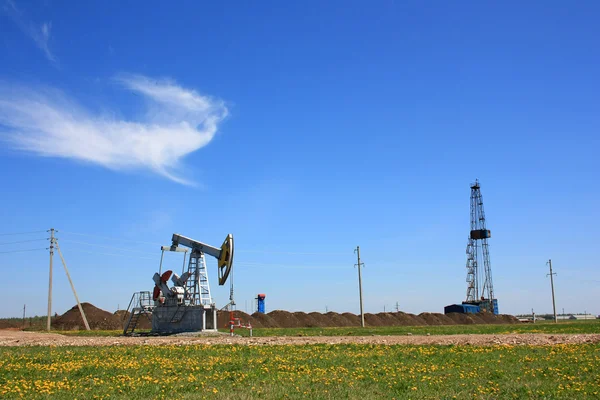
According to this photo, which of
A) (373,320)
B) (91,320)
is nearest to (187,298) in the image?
(91,320)

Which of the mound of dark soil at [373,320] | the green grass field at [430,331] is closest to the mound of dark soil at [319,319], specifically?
the mound of dark soil at [373,320]

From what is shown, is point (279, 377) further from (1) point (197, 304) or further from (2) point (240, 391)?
(1) point (197, 304)

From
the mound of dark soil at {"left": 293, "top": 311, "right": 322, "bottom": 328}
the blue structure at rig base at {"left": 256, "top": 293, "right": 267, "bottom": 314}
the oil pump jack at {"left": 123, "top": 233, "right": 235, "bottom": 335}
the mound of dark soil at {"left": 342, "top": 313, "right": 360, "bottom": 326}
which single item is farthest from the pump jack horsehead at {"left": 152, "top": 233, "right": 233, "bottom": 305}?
the mound of dark soil at {"left": 342, "top": 313, "right": 360, "bottom": 326}

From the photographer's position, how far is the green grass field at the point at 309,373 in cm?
1316

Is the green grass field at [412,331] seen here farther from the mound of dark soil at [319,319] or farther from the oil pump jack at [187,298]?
the mound of dark soil at [319,319]

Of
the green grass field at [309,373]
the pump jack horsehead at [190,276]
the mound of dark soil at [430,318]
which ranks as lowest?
the mound of dark soil at [430,318]

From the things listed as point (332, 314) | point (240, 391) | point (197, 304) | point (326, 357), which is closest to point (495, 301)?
point (332, 314)

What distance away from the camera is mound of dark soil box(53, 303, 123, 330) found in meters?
67.8

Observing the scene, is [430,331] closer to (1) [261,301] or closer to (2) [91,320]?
(1) [261,301]

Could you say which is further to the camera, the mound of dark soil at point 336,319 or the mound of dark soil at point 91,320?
the mound of dark soil at point 336,319

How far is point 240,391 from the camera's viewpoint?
13461 mm

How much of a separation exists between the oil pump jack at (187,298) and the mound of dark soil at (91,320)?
29484mm

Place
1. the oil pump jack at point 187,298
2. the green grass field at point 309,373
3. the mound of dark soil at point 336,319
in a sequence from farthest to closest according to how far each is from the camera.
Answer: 1. the mound of dark soil at point 336,319
2. the oil pump jack at point 187,298
3. the green grass field at point 309,373

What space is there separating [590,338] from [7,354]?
1071 inches
